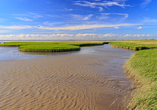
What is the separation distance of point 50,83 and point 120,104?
591 cm

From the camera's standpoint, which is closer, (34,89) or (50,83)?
(34,89)

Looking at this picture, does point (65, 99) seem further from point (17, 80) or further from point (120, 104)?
point (17, 80)

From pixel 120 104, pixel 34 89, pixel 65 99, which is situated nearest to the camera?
pixel 120 104

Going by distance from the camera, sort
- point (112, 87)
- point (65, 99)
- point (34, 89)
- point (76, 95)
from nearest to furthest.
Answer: point (65, 99)
point (76, 95)
point (34, 89)
point (112, 87)

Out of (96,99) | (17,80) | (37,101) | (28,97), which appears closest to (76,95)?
(96,99)

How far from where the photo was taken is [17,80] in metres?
10.2

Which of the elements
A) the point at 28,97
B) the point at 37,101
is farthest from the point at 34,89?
the point at 37,101

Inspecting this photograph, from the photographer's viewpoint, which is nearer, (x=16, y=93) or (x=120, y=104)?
(x=120, y=104)

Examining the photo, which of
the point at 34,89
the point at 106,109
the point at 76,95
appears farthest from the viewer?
the point at 34,89

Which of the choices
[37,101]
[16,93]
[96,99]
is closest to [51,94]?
[37,101]

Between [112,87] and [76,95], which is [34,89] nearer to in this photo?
[76,95]

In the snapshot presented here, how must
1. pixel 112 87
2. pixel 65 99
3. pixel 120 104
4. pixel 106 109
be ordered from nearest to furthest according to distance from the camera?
pixel 106 109
pixel 120 104
pixel 65 99
pixel 112 87

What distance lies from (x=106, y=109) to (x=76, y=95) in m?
2.32

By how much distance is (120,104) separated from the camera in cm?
666
